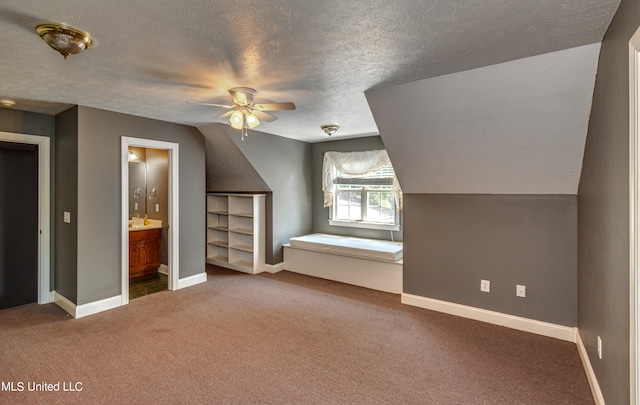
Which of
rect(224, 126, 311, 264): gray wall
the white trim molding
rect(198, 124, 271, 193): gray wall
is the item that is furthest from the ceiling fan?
the white trim molding

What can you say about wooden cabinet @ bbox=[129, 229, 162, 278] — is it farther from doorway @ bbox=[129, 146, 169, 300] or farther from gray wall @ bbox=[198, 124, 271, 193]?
gray wall @ bbox=[198, 124, 271, 193]

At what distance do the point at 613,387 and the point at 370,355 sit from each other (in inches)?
59.3

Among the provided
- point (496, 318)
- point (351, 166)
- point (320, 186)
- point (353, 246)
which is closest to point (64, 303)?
point (353, 246)

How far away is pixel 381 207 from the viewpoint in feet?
16.5

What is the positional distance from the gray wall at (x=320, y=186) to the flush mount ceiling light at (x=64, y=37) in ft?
12.7

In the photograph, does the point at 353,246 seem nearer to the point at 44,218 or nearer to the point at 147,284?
the point at 147,284

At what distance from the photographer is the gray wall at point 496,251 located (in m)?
2.90

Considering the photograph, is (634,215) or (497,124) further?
(497,124)

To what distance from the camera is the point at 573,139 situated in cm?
244

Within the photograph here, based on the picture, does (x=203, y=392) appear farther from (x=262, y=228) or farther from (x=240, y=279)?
(x=262, y=228)

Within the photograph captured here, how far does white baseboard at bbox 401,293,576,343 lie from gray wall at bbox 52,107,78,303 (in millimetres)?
3826

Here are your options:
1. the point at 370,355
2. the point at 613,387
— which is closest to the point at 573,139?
the point at 613,387

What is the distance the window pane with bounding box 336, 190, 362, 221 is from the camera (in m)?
5.30

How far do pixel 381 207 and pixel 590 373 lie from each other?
3194mm
